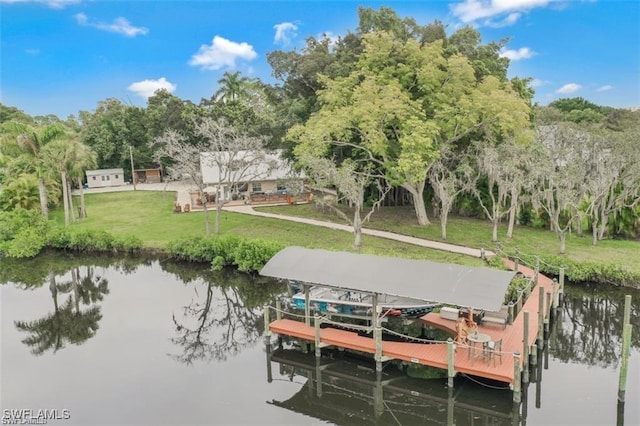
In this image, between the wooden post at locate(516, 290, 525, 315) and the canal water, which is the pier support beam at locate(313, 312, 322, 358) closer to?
the canal water

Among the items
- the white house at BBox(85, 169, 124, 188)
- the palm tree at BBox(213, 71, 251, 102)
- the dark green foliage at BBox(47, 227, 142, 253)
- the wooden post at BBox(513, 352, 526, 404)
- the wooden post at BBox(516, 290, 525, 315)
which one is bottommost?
the wooden post at BBox(513, 352, 526, 404)

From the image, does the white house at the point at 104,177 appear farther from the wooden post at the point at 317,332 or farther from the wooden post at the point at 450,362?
the wooden post at the point at 450,362

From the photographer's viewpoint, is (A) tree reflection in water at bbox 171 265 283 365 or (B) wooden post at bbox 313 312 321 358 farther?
(A) tree reflection in water at bbox 171 265 283 365

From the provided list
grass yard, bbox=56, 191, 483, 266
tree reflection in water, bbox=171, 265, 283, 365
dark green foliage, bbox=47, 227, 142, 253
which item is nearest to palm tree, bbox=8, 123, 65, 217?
grass yard, bbox=56, 191, 483, 266

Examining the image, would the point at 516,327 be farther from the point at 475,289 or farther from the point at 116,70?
the point at 116,70

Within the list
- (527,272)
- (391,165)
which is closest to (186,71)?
(391,165)

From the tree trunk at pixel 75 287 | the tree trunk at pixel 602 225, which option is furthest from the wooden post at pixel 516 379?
the tree trunk at pixel 602 225
